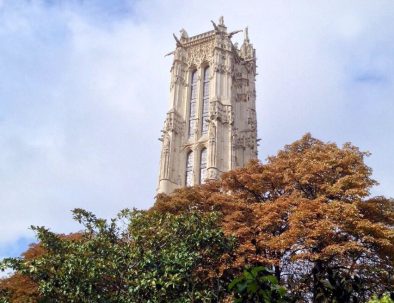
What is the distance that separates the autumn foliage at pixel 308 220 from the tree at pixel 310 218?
0.03 meters

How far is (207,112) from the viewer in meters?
42.5

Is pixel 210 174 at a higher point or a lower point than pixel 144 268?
higher

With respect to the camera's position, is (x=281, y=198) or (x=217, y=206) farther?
(x=217, y=206)

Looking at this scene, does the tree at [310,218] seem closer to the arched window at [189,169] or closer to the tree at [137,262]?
the tree at [137,262]

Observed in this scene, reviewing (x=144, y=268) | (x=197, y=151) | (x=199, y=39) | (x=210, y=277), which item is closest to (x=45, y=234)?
(x=144, y=268)

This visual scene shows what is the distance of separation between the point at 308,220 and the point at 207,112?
27965 millimetres

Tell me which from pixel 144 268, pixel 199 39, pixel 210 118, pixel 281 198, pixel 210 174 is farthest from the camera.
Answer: pixel 199 39

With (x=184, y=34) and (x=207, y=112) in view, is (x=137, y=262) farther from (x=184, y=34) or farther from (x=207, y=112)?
(x=184, y=34)

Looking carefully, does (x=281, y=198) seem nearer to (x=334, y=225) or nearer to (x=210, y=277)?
(x=334, y=225)

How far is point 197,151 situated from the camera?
40.2 metres

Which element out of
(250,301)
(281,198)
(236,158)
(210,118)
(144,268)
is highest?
(210,118)

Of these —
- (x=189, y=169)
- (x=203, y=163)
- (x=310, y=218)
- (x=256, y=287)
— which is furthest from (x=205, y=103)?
(x=256, y=287)

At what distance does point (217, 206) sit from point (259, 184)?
185 centimetres

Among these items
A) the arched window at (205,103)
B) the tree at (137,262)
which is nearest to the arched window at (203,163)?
the arched window at (205,103)
